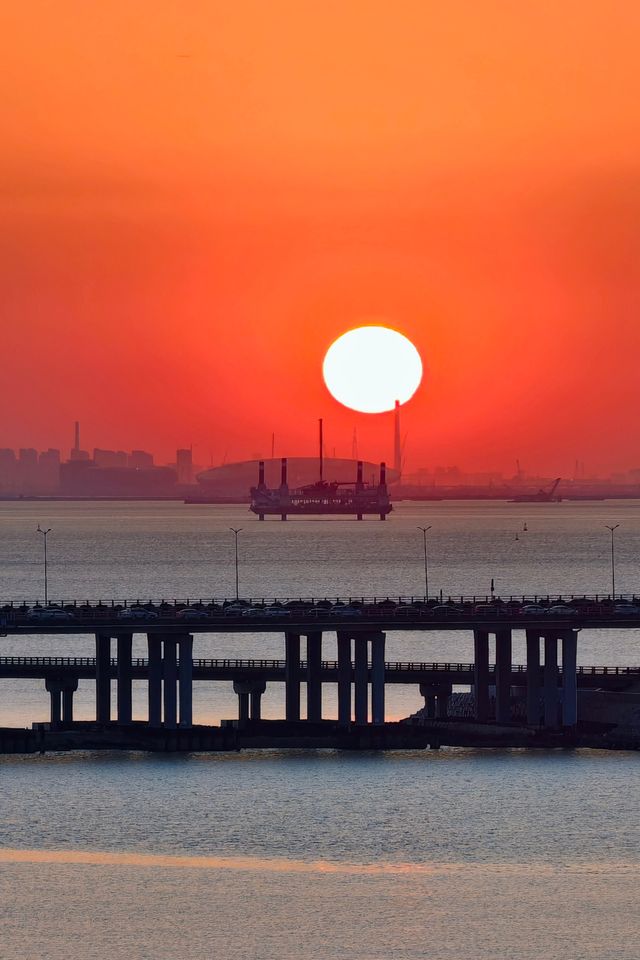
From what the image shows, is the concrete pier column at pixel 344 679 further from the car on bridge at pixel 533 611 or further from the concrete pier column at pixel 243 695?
the car on bridge at pixel 533 611

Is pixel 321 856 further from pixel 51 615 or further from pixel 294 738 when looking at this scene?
pixel 51 615

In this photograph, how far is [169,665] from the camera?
111m

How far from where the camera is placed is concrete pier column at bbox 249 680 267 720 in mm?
116000

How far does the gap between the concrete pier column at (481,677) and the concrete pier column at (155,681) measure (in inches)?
721

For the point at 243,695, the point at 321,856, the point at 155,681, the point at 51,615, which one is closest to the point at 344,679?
the point at 243,695

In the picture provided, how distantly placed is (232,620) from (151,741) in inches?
486

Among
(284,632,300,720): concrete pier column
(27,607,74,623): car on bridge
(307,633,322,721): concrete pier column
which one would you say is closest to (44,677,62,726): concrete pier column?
(27,607,74,623): car on bridge

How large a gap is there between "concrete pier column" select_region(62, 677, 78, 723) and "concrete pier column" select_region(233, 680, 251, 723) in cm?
970

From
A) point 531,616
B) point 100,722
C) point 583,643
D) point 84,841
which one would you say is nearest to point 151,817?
point 84,841

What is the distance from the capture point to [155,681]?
361ft

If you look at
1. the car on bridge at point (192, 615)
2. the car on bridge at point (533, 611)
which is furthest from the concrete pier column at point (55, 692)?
the car on bridge at point (533, 611)

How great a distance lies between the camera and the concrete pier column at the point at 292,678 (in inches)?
4483

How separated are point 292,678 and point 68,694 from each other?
13.7 metres

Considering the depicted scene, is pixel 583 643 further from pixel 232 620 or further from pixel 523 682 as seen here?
pixel 232 620
